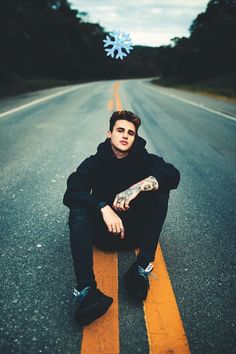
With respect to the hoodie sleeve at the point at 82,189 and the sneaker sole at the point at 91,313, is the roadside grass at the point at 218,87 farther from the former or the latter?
the sneaker sole at the point at 91,313

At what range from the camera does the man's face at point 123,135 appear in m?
2.62

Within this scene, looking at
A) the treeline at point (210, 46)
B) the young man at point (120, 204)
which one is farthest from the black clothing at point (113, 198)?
the treeline at point (210, 46)

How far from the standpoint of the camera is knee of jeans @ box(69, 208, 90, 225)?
2176mm

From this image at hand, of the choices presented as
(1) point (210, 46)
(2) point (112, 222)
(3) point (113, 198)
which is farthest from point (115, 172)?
(1) point (210, 46)

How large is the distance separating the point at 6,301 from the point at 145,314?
A: 0.95m

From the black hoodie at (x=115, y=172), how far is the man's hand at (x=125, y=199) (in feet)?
0.75

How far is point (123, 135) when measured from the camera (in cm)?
263

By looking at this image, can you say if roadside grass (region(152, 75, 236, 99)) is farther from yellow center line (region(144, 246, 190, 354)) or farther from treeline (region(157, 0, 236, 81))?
yellow center line (region(144, 246, 190, 354))

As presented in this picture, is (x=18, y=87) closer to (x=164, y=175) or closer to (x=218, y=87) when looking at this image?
(x=218, y=87)

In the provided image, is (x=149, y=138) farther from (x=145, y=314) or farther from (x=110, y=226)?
(x=145, y=314)

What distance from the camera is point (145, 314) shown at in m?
1.92

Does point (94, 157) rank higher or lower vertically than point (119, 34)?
lower

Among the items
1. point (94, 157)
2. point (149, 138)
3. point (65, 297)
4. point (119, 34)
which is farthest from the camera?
point (149, 138)

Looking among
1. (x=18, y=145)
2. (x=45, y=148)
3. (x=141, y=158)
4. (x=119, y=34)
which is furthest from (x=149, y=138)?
(x=119, y=34)
